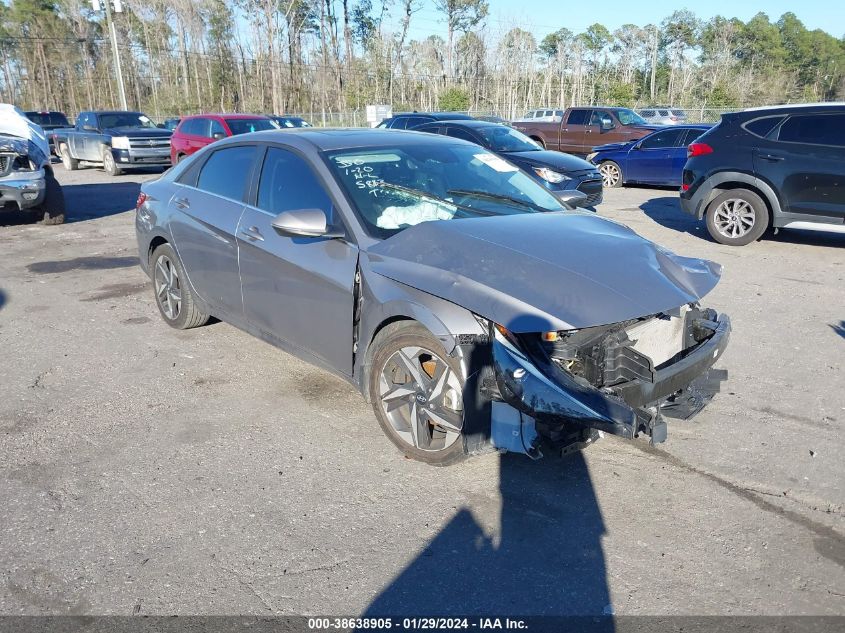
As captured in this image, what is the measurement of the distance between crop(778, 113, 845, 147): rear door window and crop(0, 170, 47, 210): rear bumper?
11115mm

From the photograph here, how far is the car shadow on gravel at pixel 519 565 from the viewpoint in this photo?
8.65 feet

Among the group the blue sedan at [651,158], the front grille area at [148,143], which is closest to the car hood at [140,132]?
the front grille area at [148,143]

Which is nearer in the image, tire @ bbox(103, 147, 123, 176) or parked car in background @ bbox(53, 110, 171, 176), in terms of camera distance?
parked car in background @ bbox(53, 110, 171, 176)

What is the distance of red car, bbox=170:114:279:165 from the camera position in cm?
1741

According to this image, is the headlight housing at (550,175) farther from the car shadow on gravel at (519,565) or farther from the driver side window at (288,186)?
the car shadow on gravel at (519,565)

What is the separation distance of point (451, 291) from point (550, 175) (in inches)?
335

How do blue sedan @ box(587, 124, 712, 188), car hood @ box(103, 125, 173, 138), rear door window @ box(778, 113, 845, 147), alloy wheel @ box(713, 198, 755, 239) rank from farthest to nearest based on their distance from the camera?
car hood @ box(103, 125, 173, 138), blue sedan @ box(587, 124, 712, 188), alloy wheel @ box(713, 198, 755, 239), rear door window @ box(778, 113, 845, 147)

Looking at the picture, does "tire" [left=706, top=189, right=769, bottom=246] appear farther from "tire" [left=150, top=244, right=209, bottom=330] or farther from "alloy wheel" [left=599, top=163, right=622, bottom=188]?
"tire" [left=150, top=244, right=209, bottom=330]

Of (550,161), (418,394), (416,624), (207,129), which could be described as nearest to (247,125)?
(207,129)

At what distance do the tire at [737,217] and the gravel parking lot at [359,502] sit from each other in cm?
403

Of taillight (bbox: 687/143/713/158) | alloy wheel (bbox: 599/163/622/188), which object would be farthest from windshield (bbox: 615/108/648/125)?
taillight (bbox: 687/143/713/158)

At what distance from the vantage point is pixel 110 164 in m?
19.5

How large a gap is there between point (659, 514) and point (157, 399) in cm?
327

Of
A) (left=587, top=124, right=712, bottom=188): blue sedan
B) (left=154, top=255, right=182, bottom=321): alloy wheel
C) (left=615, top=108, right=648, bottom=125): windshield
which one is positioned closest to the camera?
(left=154, top=255, right=182, bottom=321): alloy wheel
